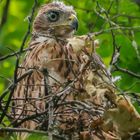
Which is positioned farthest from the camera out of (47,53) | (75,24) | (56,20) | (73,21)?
(56,20)

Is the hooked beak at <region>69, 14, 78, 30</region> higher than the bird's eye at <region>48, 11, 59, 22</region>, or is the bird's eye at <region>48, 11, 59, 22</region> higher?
the bird's eye at <region>48, 11, 59, 22</region>

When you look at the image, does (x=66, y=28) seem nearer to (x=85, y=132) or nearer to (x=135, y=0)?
(x=135, y=0)

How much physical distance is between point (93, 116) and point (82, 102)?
0.54 ft

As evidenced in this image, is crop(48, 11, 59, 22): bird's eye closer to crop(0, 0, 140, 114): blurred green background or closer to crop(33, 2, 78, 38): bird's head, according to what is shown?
crop(33, 2, 78, 38): bird's head

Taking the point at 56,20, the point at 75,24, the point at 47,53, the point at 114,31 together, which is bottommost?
the point at 47,53

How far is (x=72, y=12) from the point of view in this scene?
298 inches

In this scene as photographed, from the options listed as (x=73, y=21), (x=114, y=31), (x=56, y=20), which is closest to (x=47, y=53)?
(x=114, y=31)

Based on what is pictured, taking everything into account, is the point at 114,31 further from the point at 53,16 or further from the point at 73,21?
the point at 53,16

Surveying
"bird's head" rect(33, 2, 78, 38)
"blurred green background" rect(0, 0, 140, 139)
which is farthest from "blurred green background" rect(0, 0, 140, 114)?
"bird's head" rect(33, 2, 78, 38)

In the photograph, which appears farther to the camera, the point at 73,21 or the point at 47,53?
the point at 73,21

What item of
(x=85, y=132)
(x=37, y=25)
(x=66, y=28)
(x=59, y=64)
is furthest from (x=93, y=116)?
(x=37, y=25)

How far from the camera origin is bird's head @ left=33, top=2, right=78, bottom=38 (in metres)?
7.37

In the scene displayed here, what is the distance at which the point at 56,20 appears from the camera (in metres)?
7.76

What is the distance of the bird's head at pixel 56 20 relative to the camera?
7.37m
